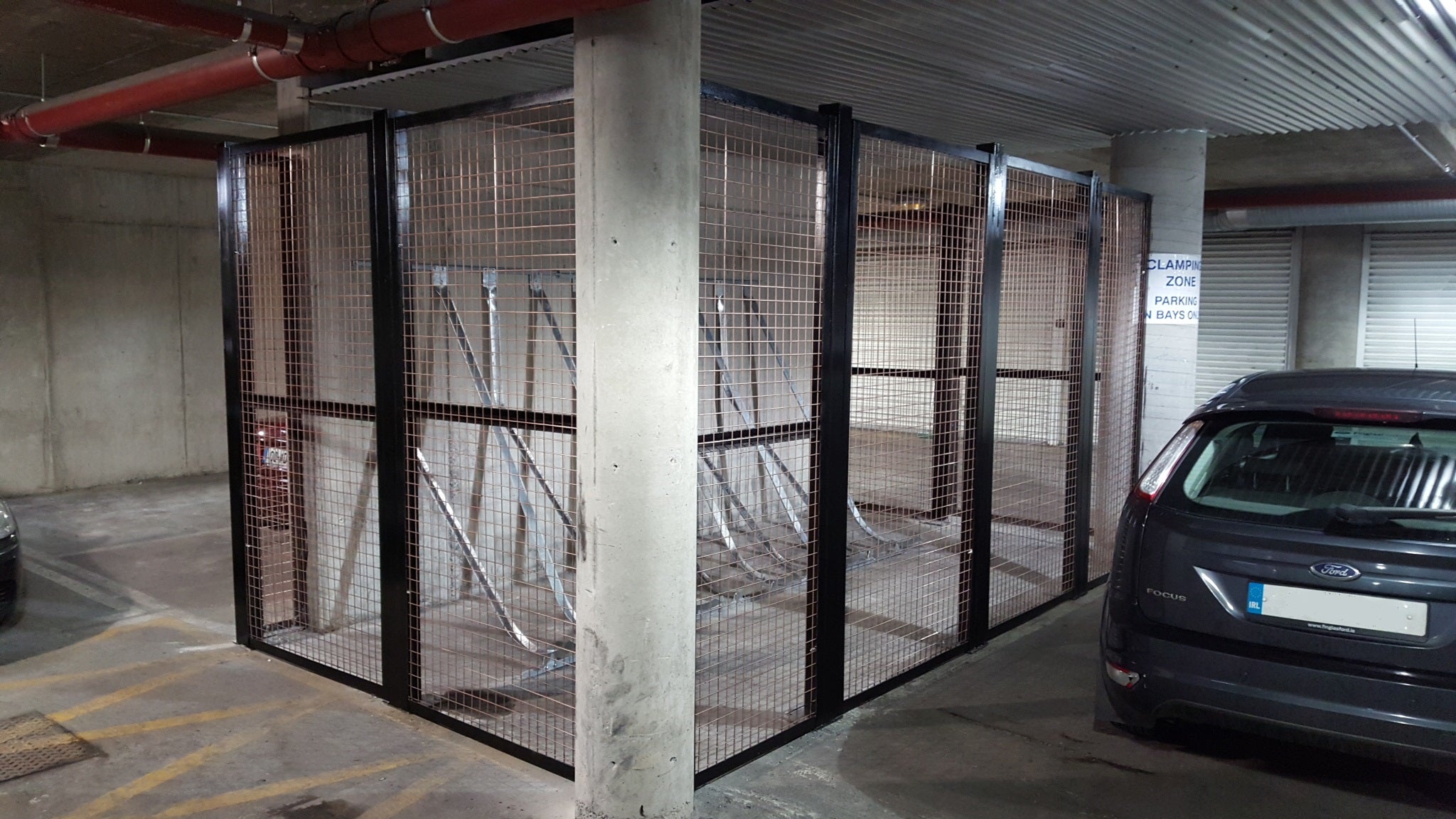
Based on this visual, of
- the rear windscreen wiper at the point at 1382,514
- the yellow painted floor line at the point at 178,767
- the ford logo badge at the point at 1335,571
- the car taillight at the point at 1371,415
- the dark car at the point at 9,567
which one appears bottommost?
the yellow painted floor line at the point at 178,767

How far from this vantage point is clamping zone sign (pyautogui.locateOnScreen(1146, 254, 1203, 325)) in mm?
6430

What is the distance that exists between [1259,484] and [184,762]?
13.2ft

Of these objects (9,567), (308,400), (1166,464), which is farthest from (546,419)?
(9,567)

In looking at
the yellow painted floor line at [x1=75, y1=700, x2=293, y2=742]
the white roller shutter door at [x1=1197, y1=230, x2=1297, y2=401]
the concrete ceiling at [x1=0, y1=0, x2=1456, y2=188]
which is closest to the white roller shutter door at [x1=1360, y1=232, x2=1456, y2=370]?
the white roller shutter door at [x1=1197, y1=230, x2=1297, y2=401]

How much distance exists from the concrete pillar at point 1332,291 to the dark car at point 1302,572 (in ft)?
31.1

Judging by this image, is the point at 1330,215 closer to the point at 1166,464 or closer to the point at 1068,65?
the point at 1068,65

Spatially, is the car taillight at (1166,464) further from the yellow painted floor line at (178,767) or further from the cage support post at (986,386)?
the yellow painted floor line at (178,767)

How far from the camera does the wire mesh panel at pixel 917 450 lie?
470cm

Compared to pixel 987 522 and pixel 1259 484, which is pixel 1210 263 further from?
pixel 1259 484

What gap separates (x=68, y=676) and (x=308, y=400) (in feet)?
5.52

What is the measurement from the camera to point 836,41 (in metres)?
4.75

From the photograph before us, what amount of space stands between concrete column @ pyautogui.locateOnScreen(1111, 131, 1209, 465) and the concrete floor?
231cm

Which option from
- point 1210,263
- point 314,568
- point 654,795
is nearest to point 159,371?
point 314,568

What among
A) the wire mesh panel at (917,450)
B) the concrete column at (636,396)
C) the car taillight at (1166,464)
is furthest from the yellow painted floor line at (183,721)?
the car taillight at (1166,464)
